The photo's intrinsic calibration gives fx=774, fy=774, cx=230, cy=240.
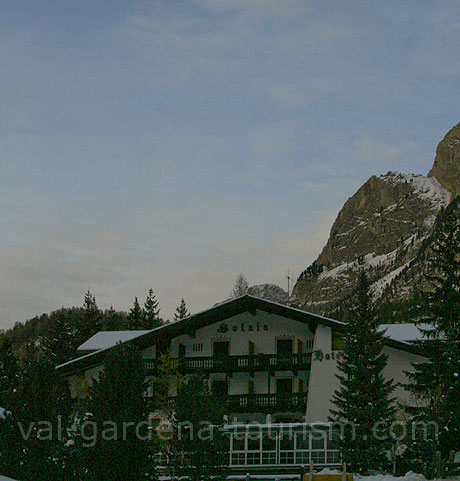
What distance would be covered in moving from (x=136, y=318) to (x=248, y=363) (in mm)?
46657

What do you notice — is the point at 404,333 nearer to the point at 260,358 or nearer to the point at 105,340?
the point at 260,358

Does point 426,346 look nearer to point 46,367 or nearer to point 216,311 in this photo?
point 216,311

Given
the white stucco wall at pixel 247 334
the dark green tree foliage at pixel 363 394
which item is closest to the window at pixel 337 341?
the white stucco wall at pixel 247 334

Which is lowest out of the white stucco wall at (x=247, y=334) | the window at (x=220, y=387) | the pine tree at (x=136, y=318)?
the window at (x=220, y=387)

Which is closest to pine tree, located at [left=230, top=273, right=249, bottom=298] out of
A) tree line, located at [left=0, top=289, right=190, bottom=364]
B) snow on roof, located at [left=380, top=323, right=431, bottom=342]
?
tree line, located at [left=0, top=289, right=190, bottom=364]

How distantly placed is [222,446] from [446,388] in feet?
41.6

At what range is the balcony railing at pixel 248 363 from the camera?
45.2m

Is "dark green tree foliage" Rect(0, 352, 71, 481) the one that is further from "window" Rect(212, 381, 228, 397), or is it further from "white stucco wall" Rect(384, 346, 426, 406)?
"white stucco wall" Rect(384, 346, 426, 406)

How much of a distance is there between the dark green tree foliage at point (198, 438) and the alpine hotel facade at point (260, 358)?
12.9 meters

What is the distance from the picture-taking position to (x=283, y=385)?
46.0m

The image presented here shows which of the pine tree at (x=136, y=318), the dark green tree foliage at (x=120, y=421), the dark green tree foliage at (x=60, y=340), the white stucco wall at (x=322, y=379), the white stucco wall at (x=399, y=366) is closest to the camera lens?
the dark green tree foliage at (x=120, y=421)

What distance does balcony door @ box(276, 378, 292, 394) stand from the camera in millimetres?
45844

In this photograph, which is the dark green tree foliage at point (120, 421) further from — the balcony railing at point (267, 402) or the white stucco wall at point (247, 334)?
the white stucco wall at point (247, 334)

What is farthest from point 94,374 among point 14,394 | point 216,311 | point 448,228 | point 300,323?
point 448,228
